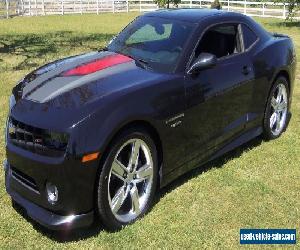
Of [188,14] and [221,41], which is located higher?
[188,14]

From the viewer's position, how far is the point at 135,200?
4180mm

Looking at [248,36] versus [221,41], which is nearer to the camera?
[221,41]

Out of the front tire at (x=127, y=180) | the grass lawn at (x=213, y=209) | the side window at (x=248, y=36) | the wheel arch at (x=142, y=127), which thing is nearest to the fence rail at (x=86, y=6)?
the side window at (x=248, y=36)

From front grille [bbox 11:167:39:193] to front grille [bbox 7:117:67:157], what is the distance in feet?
0.86

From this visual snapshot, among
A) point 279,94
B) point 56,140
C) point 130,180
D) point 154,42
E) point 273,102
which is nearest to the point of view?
point 56,140

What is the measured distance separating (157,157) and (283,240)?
140cm

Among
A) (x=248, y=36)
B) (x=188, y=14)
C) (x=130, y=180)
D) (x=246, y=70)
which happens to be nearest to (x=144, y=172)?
(x=130, y=180)

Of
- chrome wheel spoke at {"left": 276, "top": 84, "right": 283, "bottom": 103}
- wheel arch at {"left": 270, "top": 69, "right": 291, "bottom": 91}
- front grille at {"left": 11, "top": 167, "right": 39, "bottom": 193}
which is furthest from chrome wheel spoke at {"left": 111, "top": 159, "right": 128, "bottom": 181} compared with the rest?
chrome wheel spoke at {"left": 276, "top": 84, "right": 283, "bottom": 103}

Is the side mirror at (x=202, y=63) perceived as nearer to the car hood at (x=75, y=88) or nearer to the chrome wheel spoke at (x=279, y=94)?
the car hood at (x=75, y=88)

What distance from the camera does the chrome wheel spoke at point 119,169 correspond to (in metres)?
3.87

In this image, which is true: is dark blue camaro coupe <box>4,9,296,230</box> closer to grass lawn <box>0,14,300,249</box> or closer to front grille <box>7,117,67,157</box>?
front grille <box>7,117,67,157</box>

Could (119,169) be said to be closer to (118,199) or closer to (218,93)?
(118,199)

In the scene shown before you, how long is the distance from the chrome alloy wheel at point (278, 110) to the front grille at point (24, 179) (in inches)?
149

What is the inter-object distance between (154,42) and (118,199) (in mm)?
1920
